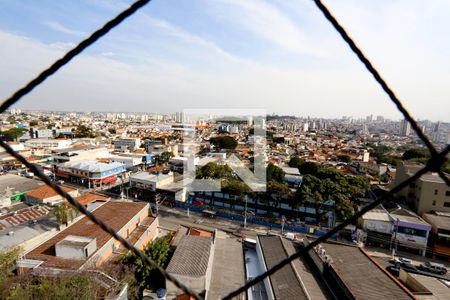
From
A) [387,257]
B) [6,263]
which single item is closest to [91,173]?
[6,263]

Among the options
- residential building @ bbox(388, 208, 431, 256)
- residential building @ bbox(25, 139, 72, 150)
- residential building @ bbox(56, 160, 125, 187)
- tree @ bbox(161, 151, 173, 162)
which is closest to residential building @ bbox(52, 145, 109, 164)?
residential building @ bbox(56, 160, 125, 187)

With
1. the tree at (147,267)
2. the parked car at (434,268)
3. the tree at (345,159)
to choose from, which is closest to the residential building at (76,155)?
the tree at (147,267)

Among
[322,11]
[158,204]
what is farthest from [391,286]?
[158,204]

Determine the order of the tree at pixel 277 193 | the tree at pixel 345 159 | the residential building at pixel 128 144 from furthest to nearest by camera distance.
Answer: the residential building at pixel 128 144 < the tree at pixel 345 159 < the tree at pixel 277 193

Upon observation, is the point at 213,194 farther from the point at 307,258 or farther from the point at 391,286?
the point at 391,286

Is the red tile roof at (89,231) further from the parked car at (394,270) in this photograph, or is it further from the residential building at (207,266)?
the parked car at (394,270)

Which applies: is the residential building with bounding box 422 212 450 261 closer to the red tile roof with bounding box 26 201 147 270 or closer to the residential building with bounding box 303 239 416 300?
the residential building with bounding box 303 239 416 300

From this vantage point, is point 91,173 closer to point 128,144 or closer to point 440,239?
point 128,144

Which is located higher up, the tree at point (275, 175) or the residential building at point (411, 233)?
the tree at point (275, 175)

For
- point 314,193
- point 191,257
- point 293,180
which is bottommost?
point 191,257
